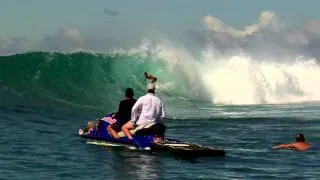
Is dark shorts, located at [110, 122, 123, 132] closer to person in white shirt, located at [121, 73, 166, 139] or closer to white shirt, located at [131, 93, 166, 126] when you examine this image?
person in white shirt, located at [121, 73, 166, 139]

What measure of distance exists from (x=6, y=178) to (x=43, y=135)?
7832mm

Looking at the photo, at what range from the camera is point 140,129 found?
17125mm

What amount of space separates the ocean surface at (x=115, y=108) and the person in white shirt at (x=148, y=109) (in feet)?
2.54

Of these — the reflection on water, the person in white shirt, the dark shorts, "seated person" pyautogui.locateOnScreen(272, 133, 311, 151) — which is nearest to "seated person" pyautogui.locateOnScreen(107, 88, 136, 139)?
the dark shorts

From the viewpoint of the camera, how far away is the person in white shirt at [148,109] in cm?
1675

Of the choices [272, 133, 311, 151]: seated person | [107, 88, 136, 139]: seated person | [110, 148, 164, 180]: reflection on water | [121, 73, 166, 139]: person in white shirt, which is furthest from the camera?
[272, 133, 311, 151]: seated person

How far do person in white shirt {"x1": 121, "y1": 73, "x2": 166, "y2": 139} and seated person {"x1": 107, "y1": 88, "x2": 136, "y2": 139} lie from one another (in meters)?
0.58

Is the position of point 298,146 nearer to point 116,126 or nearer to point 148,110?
point 148,110

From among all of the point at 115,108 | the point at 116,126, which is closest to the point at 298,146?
the point at 116,126

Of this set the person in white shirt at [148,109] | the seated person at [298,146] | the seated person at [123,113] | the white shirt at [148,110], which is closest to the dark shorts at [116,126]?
the seated person at [123,113]

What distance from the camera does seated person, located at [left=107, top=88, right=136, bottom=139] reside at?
17578 mm

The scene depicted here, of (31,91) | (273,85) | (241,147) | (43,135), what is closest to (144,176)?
(241,147)

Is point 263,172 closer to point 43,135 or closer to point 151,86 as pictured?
point 151,86

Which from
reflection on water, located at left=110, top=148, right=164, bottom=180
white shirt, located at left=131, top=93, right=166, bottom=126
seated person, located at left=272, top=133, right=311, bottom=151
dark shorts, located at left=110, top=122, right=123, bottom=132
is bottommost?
reflection on water, located at left=110, top=148, right=164, bottom=180
